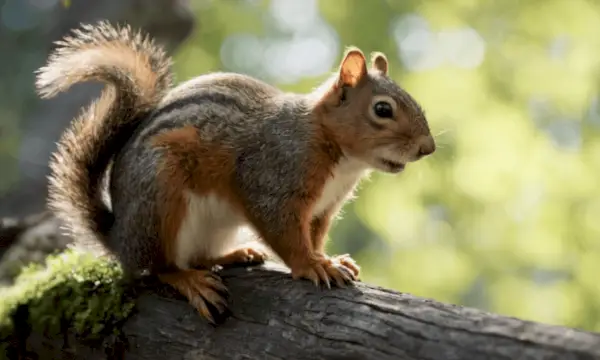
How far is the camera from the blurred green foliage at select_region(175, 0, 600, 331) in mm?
4414

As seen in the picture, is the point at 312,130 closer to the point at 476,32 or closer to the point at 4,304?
the point at 4,304

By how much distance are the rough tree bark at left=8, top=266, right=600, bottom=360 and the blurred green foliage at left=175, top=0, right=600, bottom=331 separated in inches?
105

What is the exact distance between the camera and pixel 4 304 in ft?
6.84

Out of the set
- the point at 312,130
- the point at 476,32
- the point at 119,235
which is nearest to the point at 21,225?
the point at 119,235

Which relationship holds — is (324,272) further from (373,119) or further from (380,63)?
(380,63)

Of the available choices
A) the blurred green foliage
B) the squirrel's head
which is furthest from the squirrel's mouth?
the blurred green foliage

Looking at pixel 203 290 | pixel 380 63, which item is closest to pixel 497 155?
pixel 380 63

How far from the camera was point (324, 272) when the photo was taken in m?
1.76

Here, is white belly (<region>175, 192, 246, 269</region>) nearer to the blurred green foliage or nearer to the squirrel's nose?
the squirrel's nose

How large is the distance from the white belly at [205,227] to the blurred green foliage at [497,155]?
7.71 feet

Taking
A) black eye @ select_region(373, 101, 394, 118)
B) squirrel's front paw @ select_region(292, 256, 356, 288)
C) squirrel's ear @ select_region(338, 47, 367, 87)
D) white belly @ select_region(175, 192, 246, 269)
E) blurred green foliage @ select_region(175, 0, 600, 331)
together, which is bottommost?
squirrel's front paw @ select_region(292, 256, 356, 288)

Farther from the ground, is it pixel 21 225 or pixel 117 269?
pixel 21 225

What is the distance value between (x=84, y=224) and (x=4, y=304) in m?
0.33

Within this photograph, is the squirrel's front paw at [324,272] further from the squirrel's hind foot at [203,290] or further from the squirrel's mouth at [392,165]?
the squirrel's mouth at [392,165]
